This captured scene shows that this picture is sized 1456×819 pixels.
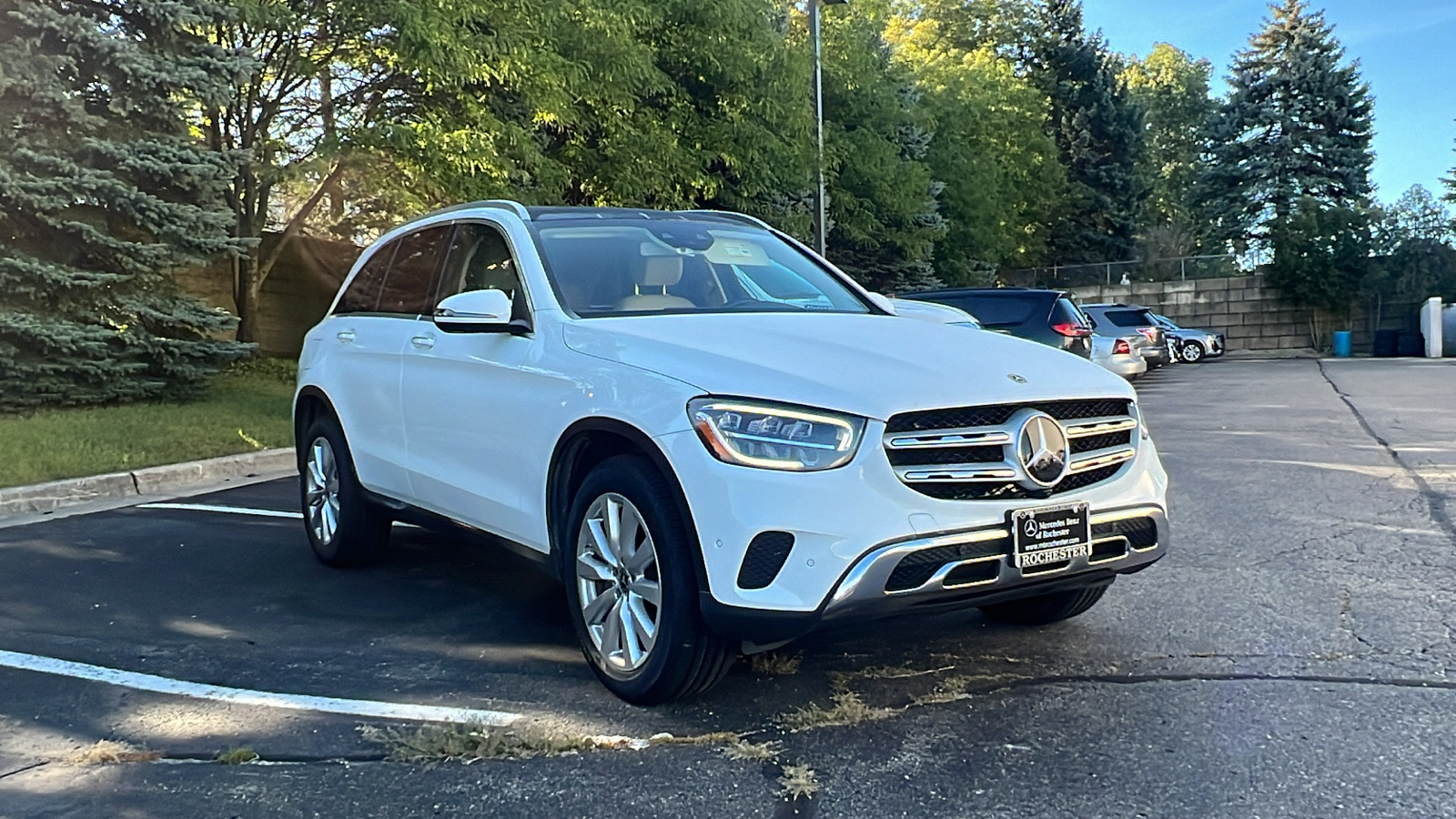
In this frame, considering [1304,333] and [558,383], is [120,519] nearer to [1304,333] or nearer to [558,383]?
[558,383]

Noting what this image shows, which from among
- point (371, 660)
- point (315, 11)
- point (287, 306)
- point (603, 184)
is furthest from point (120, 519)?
point (287, 306)

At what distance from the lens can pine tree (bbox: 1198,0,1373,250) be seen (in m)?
47.5

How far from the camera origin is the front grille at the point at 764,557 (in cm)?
350

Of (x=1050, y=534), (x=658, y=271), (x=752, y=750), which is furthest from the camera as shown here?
(x=658, y=271)

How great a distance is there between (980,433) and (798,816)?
124 cm

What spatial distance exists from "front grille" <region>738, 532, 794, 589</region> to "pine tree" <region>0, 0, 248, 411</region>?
34.5 feet

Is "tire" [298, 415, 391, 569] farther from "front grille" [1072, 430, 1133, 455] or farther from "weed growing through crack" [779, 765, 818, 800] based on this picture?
"front grille" [1072, 430, 1133, 455]

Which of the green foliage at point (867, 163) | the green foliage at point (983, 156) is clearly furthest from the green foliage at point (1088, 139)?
the green foliage at point (867, 163)

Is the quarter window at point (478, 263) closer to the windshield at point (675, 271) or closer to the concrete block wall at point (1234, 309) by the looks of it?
the windshield at point (675, 271)

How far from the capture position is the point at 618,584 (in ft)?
13.2

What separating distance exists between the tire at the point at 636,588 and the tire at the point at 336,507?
2.02 metres

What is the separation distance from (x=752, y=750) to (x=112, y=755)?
6.32 feet

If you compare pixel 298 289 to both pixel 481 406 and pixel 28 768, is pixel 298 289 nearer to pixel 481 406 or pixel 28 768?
pixel 481 406

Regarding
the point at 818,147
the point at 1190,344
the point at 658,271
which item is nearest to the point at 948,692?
the point at 658,271
